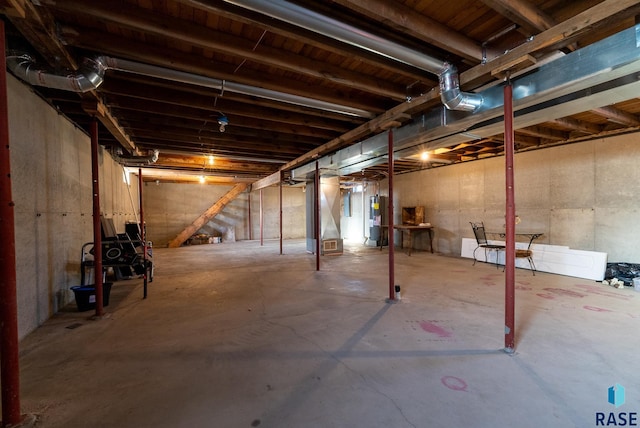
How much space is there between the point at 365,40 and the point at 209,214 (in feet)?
32.1

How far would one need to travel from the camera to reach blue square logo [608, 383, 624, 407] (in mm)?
1579

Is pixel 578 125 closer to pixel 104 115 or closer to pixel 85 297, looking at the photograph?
pixel 104 115

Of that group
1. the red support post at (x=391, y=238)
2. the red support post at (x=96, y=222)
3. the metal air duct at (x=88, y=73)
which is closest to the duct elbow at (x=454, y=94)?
the red support post at (x=391, y=238)

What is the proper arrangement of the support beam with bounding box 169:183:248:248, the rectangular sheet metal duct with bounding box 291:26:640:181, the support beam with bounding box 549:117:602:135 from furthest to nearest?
the support beam with bounding box 169:183:248:248 < the support beam with bounding box 549:117:602:135 < the rectangular sheet metal duct with bounding box 291:26:640:181

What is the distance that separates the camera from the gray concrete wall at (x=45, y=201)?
243 centimetres

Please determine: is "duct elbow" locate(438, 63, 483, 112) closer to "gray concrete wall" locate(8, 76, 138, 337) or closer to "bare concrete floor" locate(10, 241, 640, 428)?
"bare concrete floor" locate(10, 241, 640, 428)

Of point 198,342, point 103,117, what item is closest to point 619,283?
point 198,342

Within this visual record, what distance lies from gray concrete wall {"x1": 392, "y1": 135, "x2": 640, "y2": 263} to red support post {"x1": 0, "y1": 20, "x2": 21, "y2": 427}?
7127 millimetres

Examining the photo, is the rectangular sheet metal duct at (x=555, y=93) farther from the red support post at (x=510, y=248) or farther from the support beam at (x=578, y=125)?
the support beam at (x=578, y=125)

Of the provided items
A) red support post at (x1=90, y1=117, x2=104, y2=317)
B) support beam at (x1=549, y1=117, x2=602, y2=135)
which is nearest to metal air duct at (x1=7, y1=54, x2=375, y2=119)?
red support post at (x1=90, y1=117, x2=104, y2=317)

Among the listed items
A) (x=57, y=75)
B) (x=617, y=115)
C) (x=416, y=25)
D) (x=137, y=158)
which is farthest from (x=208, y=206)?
(x=617, y=115)

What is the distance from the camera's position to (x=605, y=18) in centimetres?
170

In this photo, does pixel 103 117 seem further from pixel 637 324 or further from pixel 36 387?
pixel 637 324

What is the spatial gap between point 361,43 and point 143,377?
2877mm
